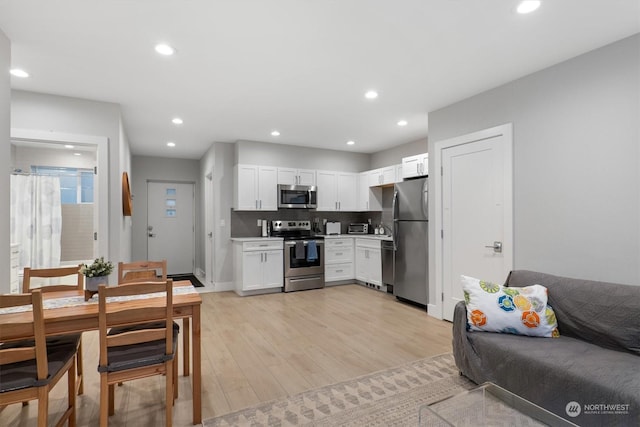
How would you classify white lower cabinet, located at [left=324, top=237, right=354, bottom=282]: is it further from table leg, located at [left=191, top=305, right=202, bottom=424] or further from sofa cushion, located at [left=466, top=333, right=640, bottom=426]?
table leg, located at [left=191, top=305, right=202, bottom=424]

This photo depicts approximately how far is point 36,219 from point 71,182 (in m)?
0.74

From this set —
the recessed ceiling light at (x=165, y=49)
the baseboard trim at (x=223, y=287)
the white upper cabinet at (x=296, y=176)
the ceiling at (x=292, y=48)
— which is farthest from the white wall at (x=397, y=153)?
the recessed ceiling light at (x=165, y=49)

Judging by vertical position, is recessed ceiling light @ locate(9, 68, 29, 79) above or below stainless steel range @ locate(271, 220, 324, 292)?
above

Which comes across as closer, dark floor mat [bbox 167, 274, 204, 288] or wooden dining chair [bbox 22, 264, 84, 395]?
wooden dining chair [bbox 22, 264, 84, 395]

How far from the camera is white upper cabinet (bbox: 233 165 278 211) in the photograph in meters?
5.41

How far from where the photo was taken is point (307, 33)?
91.2 inches

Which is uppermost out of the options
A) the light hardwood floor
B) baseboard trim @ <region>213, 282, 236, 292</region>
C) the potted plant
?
the potted plant

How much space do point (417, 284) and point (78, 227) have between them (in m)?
5.07

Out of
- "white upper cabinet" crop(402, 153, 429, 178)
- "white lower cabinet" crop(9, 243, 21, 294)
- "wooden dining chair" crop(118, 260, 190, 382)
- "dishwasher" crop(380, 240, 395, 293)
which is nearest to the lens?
"wooden dining chair" crop(118, 260, 190, 382)

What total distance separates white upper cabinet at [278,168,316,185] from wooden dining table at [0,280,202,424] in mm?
3536

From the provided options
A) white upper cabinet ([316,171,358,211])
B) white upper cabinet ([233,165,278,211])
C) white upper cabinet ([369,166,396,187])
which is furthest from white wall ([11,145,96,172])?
white upper cabinet ([369,166,396,187])

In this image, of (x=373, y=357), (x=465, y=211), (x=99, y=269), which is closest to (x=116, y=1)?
(x=99, y=269)

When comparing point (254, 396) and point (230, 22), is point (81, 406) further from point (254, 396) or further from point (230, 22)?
point (230, 22)

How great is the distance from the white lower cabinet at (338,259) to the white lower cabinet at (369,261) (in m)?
0.15
